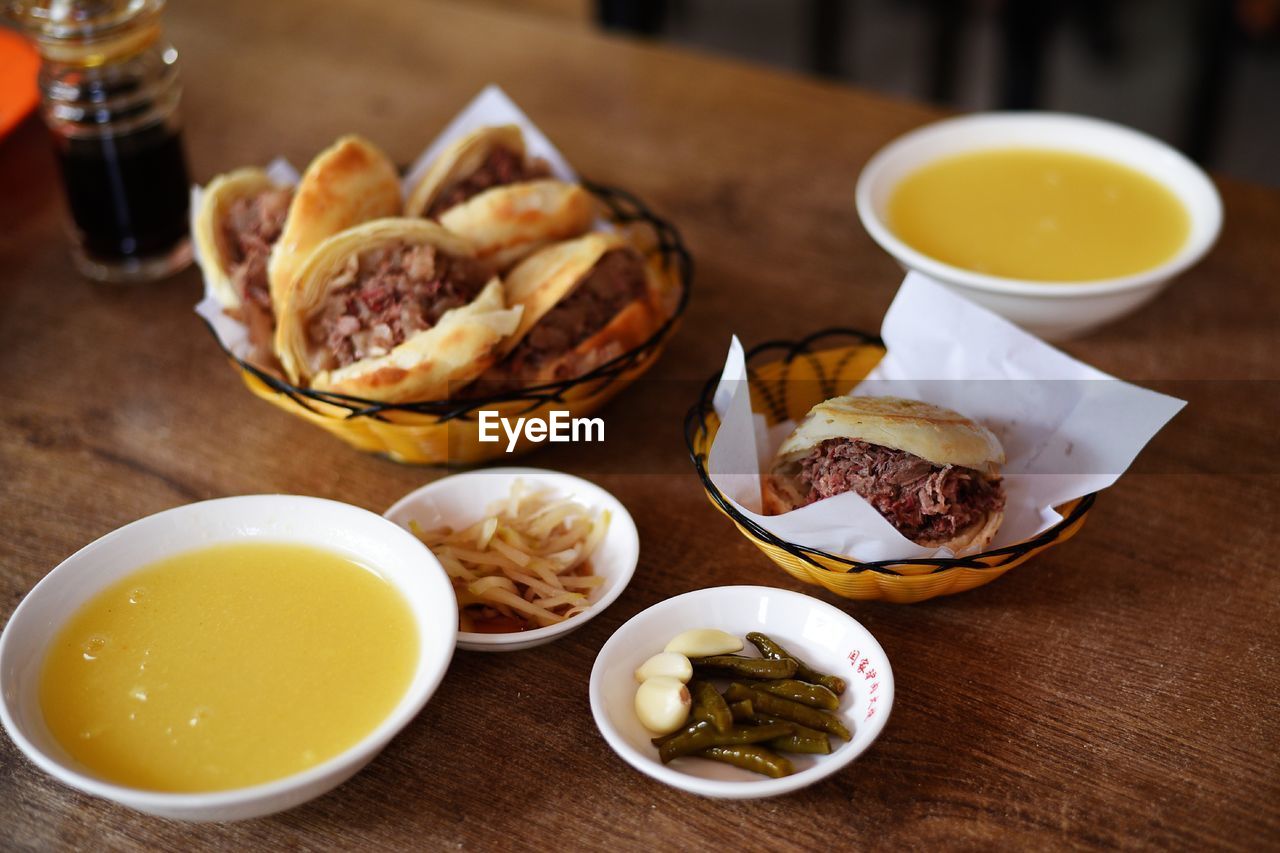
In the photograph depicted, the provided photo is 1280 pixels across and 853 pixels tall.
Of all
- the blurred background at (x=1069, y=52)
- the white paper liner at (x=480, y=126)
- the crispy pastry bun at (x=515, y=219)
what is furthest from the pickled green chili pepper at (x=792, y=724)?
the blurred background at (x=1069, y=52)

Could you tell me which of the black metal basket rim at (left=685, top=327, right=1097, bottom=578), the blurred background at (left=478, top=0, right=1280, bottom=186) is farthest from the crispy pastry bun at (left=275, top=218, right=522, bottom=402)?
the blurred background at (left=478, top=0, right=1280, bottom=186)

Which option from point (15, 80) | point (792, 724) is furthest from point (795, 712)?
point (15, 80)

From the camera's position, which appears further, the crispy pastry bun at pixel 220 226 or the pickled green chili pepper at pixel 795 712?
the crispy pastry bun at pixel 220 226

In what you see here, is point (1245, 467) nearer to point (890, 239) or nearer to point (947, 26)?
point (890, 239)

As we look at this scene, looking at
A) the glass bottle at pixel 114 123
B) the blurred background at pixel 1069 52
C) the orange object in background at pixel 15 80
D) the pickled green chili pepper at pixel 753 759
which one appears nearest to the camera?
the pickled green chili pepper at pixel 753 759

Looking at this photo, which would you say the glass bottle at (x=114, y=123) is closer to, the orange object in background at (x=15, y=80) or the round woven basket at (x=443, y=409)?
the orange object in background at (x=15, y=80)

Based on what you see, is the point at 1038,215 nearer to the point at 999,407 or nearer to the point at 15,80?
the point at 999,407

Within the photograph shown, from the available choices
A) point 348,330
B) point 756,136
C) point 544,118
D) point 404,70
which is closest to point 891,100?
point 756,136
